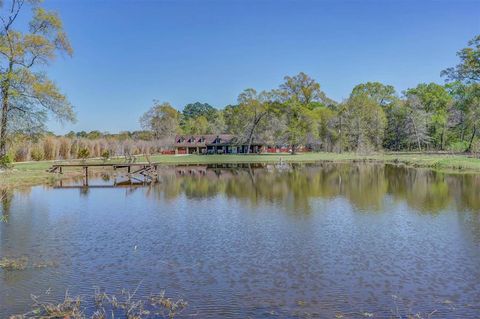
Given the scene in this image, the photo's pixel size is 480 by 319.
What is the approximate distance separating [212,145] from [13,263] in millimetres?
98228

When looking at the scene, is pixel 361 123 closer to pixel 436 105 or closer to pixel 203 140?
pixel 436 105

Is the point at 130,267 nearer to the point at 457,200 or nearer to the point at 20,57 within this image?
the point at 457,200

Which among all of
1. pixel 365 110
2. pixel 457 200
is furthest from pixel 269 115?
pixel 457 200

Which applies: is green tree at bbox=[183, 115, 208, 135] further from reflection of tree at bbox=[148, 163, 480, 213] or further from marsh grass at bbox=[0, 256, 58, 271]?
marsh grass at bbox=[0, 256, 58, 271]

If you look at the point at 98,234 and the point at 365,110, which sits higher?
the point at 365,110

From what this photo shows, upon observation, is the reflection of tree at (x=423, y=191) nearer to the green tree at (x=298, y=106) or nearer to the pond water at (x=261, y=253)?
the pond water at (x=261, y=253)

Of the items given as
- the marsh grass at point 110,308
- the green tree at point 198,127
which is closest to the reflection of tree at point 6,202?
the marsh grass at point 110,308

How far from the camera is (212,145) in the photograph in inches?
4353

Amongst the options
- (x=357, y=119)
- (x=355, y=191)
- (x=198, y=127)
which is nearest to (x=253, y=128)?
(x=357, y=119)

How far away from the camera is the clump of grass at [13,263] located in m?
12.2

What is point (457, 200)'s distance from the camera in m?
24.6

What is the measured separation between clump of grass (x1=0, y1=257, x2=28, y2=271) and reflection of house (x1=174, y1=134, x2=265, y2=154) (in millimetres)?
92594

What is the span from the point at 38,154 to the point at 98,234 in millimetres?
47045

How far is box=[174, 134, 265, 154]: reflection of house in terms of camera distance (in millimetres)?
107312
